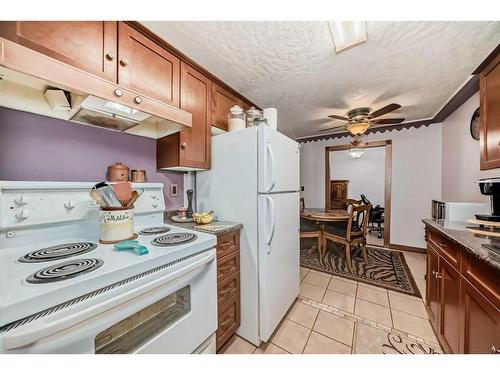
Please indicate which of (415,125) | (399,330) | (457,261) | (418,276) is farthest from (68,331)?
(415,125)

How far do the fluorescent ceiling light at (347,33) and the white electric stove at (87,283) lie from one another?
1.57m

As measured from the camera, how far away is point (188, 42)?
51.2 inches

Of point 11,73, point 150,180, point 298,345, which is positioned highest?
point 11,73

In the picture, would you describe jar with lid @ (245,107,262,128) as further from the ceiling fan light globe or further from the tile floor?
the tile floor

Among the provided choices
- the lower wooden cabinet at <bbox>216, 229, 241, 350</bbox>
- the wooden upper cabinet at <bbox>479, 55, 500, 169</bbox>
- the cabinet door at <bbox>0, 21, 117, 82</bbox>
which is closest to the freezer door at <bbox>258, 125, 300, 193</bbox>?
the lower wooden cabinet at <bbox>216, 229, 241, 350</bbox>

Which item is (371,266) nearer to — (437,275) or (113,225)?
(437,275)

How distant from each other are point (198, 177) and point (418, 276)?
3.11 metres

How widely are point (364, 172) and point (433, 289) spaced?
5.39 meters

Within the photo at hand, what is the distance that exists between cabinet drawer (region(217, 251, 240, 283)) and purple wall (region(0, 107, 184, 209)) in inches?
Result: 40.3

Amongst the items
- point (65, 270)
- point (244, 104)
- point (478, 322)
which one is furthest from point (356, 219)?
point (65, 270)

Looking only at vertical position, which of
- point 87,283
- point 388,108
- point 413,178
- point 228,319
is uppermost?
point 388,108

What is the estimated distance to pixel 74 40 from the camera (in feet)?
3.00

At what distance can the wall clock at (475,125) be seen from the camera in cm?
198

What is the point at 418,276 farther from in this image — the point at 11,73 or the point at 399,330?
the point at 11,73
